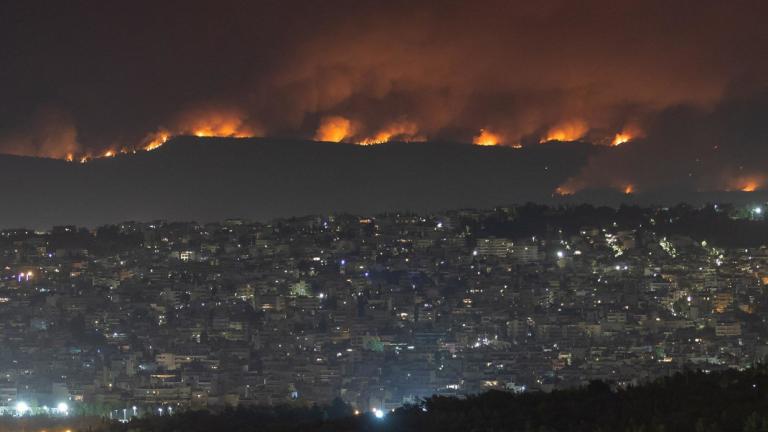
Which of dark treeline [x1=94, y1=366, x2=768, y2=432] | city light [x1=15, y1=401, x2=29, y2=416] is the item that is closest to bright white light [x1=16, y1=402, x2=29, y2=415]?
city light [x1=15, y1=401, x2=29, y2=416]

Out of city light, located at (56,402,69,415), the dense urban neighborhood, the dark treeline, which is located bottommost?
the dark treeline

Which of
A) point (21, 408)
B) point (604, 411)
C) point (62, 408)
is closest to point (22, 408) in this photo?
point (21, 408)

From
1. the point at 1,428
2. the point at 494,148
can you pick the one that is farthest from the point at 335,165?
the point at 1,428

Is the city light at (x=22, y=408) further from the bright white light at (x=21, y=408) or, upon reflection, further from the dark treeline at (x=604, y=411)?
the dark treeline at (x=604, y=411)

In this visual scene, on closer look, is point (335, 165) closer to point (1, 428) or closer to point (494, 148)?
point (494, 148)

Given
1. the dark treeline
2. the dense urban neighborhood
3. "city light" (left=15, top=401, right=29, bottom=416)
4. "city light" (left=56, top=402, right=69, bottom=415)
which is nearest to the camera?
the dark treeline

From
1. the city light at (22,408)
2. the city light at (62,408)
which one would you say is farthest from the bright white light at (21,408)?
the city light at (62,408)

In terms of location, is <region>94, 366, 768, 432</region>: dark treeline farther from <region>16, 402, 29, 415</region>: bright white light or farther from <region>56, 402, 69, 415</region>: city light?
<region>16, 402, 29, 415</region>: bright white light
